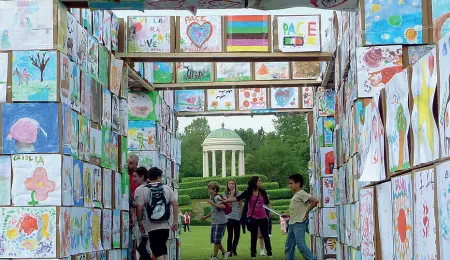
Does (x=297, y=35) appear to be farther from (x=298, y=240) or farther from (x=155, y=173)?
(x=155, y=173)

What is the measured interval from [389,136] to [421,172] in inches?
55.4

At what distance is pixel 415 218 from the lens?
18.3ft

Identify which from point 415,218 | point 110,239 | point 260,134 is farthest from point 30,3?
point 260,134

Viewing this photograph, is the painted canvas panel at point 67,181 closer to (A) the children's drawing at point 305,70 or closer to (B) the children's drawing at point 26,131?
(B) the children's drawing at point 26,131

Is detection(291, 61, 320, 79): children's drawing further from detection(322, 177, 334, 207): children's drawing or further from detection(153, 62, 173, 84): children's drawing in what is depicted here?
detection(153, 62, 173, 84): children's drawing

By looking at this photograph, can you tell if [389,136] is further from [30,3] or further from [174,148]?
[174,148]

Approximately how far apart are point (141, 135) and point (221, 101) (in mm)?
4116

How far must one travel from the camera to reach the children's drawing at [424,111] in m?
5.05

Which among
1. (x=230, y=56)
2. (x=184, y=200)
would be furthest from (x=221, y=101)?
(x=184, y=200)

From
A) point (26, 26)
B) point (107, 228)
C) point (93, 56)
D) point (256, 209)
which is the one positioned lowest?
point (256, 209)

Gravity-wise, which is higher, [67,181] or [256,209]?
[67,181]

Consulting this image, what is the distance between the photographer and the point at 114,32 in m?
12.8

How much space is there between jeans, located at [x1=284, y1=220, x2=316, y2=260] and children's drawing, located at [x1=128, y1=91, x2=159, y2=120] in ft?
13.4

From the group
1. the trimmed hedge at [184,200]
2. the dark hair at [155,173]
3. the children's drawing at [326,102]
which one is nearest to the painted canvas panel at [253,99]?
the children's drawing at [326,102]
